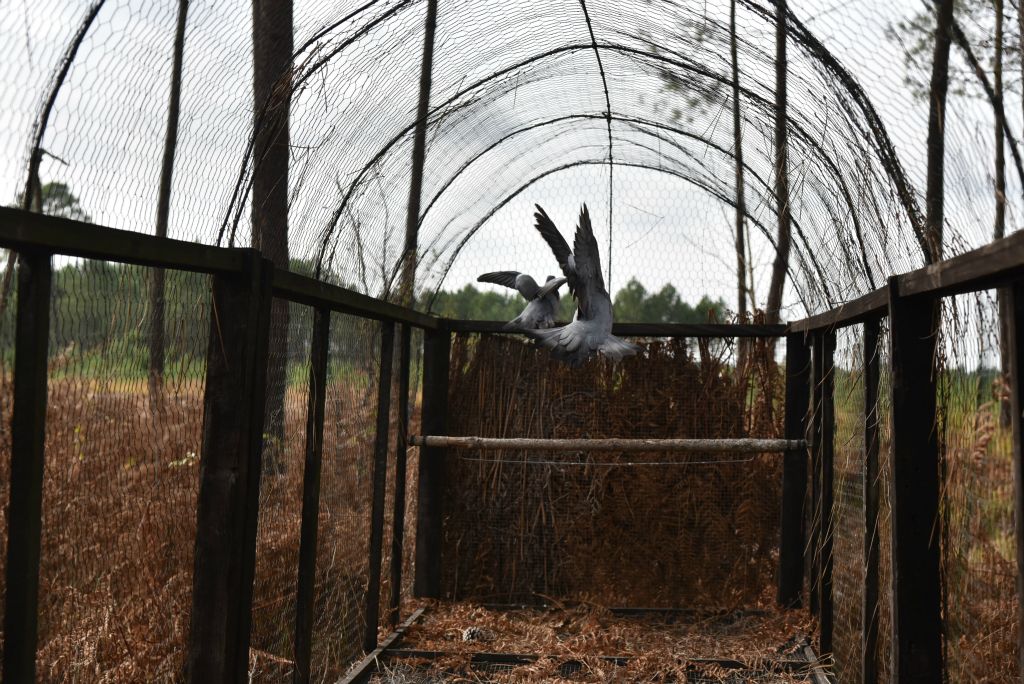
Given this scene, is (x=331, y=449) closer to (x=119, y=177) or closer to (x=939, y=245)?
(x=119, y=177)

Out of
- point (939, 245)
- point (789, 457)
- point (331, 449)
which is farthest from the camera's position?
point (789, 457)

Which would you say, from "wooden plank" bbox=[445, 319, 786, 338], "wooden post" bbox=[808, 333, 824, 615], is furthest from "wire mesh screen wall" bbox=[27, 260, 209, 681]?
"wooden plank" bbox=[445, 319, 786, 338]

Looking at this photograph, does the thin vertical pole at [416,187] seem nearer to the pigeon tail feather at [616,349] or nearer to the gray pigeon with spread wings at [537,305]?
the gray pigeon with spread wings at [537,305]

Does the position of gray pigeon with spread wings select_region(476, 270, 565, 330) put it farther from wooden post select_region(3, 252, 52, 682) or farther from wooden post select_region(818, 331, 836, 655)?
wooden post select_region(3, 252, 52, 682)

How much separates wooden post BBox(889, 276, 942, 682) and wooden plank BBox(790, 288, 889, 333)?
0.17 m

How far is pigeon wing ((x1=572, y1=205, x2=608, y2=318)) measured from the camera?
390 cm

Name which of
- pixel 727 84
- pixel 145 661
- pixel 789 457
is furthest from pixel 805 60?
pixel 145 661

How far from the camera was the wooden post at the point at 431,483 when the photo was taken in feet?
18.8

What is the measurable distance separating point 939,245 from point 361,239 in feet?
10.3

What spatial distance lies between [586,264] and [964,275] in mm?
2050

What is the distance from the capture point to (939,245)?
3354 millimetres

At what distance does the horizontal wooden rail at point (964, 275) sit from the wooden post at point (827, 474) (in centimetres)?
120

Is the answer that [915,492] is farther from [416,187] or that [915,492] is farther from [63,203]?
[416,187]

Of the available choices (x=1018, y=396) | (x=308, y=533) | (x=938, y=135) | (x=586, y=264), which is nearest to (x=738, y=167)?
(x=586, y=264)
